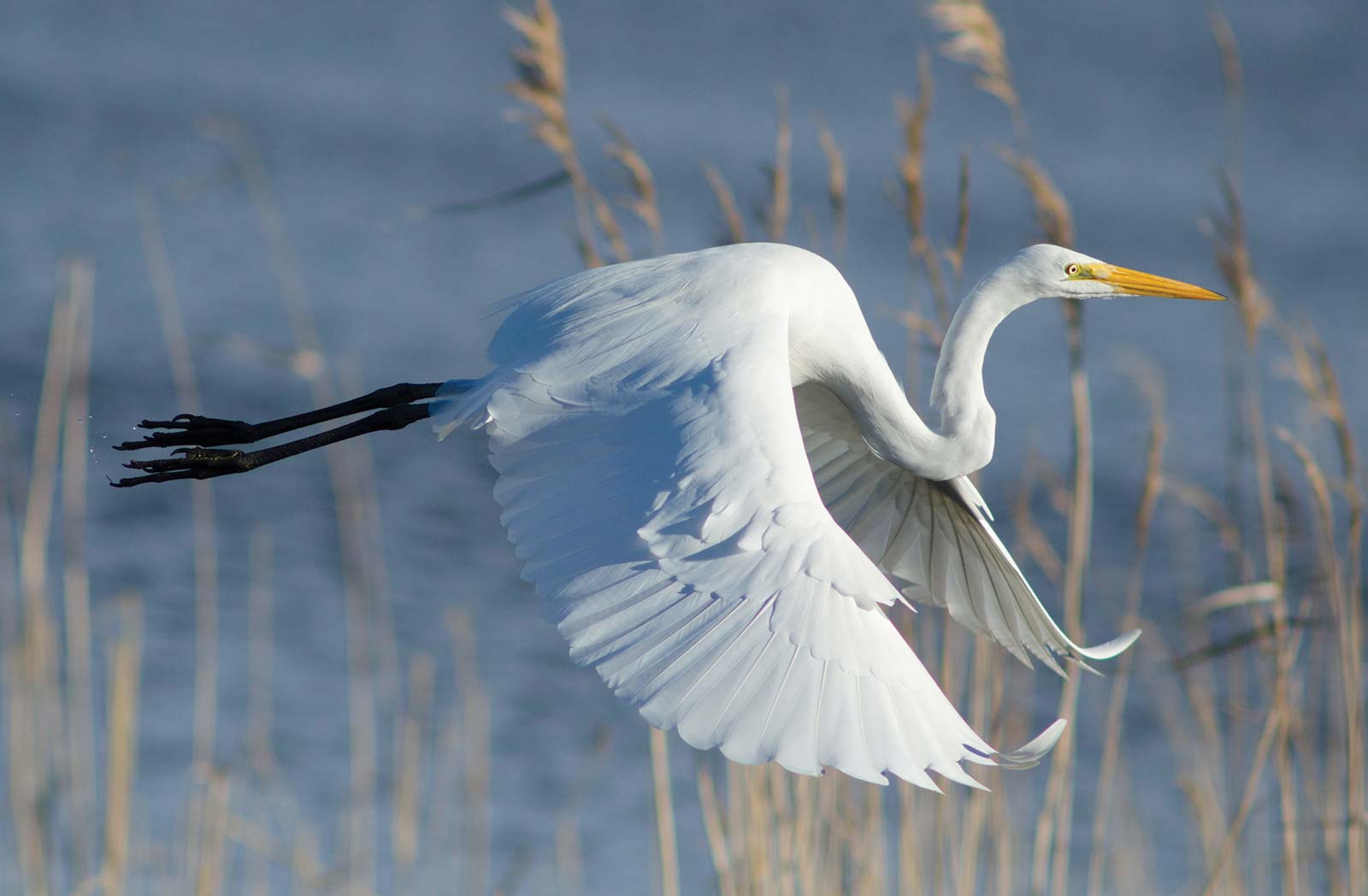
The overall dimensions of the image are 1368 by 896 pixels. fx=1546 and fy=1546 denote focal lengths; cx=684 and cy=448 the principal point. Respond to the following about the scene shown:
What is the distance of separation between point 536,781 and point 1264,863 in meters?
2.34

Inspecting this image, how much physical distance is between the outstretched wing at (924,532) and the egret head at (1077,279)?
1.42 feet

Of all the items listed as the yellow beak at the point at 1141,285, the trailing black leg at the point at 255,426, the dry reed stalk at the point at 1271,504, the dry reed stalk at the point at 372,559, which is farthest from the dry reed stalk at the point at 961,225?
the dry reed stalk at the point at 372,559

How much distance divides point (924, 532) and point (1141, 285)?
68cm

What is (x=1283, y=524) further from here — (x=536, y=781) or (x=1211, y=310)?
(x=1211, y=310)

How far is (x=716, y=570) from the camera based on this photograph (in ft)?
7.18

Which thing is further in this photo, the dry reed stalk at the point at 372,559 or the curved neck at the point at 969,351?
the dry reed stalk at the point at 372,559

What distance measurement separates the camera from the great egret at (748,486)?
2078mm

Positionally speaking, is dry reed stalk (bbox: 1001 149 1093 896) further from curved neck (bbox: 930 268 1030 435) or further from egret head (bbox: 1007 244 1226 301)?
curved neck (bbox: 930 268 1030 435)

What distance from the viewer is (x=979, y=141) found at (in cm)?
1124

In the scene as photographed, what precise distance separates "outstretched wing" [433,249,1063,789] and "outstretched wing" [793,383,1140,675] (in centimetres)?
79

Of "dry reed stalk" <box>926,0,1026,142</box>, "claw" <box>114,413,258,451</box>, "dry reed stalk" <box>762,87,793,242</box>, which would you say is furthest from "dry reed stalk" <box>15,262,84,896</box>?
"dry reed stalk" <box>926,0,1026,142</box>

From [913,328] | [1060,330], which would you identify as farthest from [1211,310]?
[913,328]

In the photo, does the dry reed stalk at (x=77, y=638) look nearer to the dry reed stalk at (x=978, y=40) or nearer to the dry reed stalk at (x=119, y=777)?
the dry reed stalk at (x=119, y=777)

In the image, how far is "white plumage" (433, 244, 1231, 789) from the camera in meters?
2.07
